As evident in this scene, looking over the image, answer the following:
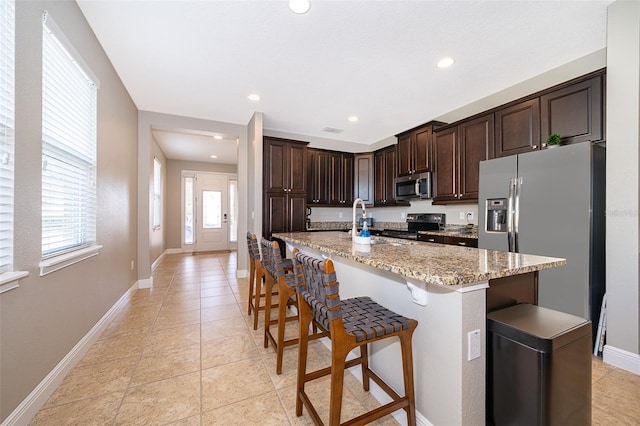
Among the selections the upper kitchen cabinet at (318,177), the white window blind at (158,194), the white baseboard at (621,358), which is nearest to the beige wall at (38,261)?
the upper kitchen cabinet at (318,177)

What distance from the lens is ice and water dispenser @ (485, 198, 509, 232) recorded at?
8.68ft

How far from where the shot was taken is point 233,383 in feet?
5.77

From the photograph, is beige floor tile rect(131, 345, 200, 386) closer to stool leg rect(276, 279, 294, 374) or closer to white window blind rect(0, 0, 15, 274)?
stool leg rect(276, 279, 294, 374)

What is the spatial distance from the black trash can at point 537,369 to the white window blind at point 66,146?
265 centimetres

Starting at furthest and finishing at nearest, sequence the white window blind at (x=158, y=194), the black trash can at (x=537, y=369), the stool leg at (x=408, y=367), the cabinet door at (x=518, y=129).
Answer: the white window blind at (x=158, y=194) < the cabinet door at (x=518, y=129) < the stool leg at (x=408, y=367) < the black trash can at (x=537, y=369)

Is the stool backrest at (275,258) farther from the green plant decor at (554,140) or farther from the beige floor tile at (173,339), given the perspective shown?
the green plant decor at (554,140)

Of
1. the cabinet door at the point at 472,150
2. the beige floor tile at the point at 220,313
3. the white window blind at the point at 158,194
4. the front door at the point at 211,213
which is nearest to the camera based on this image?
the beige floor tile at the point at 220,313

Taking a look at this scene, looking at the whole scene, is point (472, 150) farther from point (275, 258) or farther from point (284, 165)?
point (275, 258)

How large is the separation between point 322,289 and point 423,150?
3684 millimetres

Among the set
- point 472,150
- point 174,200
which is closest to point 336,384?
point 472,150

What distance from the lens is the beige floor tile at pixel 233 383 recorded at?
1613mm

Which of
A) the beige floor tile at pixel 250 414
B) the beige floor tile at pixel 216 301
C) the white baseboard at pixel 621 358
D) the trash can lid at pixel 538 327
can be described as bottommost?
the beige floor tile at pixel 250 414

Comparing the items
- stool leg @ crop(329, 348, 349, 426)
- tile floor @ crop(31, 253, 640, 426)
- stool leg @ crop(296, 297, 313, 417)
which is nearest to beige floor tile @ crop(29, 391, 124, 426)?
tile floor @ crop(31, 253, 640, 426)

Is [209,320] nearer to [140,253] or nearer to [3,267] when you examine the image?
[3,267]
